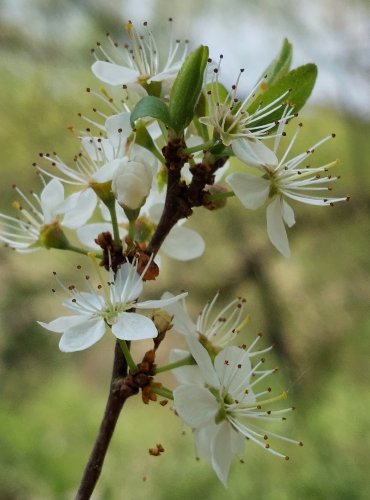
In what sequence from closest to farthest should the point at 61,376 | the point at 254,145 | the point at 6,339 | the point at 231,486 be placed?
the point at 254,145 < the point at 231,486 < the point at 6,339 < the point at 61,376

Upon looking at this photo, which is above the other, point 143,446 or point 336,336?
point 336,336

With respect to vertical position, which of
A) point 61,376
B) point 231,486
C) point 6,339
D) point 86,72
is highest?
point 86,72

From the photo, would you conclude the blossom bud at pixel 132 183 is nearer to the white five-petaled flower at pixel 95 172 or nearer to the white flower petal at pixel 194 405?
the white five-petaled flower at pixel 95 172

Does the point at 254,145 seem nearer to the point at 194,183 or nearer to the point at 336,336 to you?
the point at 194,183

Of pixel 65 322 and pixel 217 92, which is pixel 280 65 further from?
pixel 65 322

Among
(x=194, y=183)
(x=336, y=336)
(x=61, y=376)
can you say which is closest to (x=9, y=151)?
(x=61, y=376)

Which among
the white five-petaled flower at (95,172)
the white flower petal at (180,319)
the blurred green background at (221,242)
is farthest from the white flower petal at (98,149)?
the blurred green background at (221,242)

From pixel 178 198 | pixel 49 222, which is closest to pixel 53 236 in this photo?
pixel 49 222

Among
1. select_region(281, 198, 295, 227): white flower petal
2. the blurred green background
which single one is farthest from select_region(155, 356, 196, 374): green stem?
the blurred green background
